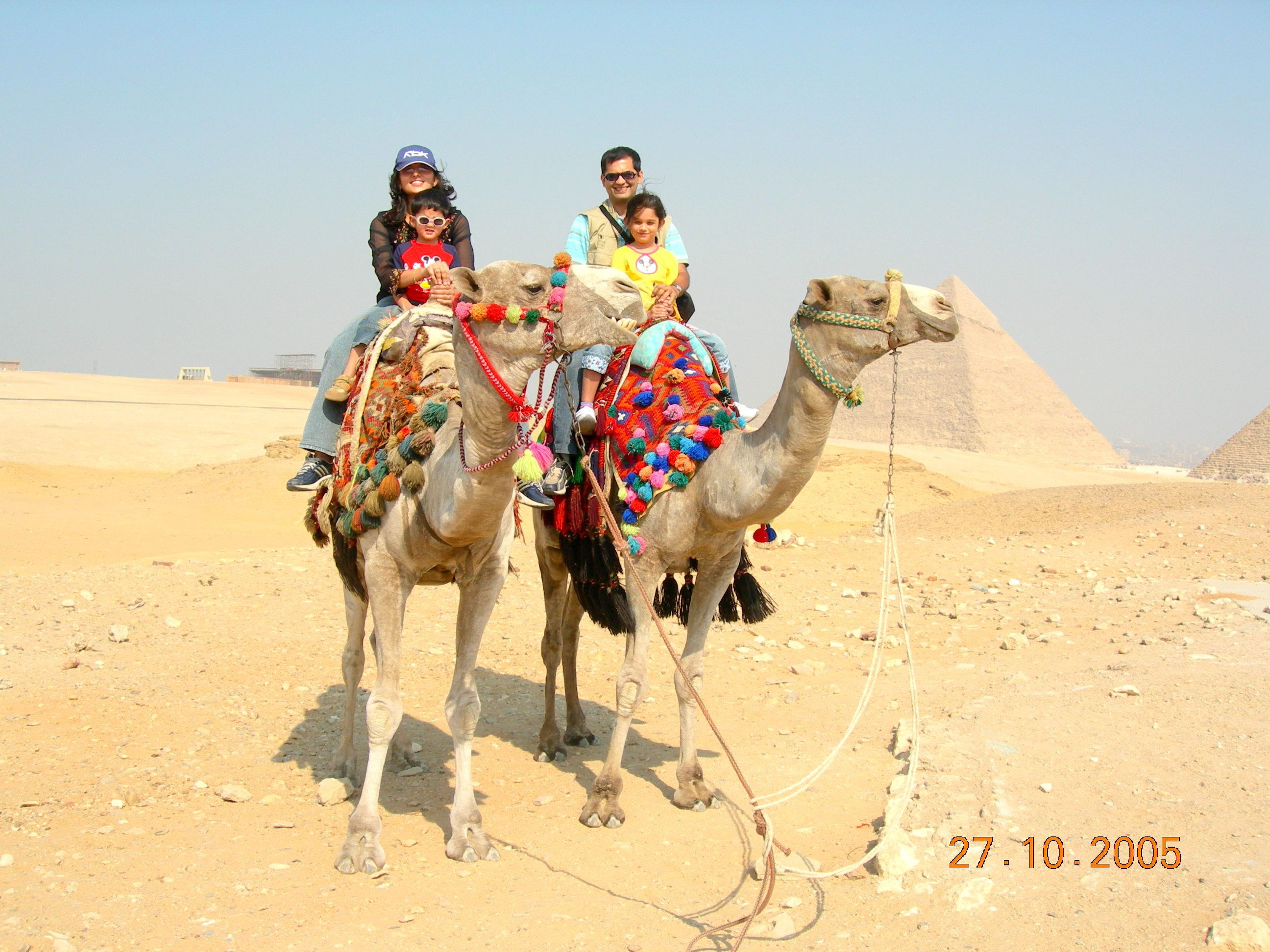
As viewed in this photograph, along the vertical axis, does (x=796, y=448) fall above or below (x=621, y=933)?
above

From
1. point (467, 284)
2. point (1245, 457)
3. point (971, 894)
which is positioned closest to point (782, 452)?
point (467, 284)

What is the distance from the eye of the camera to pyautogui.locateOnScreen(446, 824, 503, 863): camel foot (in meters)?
5.04

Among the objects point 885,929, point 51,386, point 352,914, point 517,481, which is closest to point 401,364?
point 517,481

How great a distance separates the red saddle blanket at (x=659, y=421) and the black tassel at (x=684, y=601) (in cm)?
94

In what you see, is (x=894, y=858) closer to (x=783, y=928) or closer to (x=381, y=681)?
(x=783, y=928)

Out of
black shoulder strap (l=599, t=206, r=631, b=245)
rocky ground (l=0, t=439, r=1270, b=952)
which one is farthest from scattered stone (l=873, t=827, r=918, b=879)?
black shoulder strap (l=599, t=206, r=631, b=245)

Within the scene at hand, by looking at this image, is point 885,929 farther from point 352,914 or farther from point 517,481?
point 517,481

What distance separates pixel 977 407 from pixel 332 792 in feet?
272

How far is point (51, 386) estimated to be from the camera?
4141cm

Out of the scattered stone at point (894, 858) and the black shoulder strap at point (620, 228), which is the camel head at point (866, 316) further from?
the black shoulder strap at point (620, 228)

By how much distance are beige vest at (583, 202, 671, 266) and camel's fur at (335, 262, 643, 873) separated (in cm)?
249

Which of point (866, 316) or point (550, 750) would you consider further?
point (550, 750)

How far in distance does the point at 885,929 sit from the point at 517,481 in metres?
2.63

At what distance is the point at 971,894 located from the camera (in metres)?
4.41
